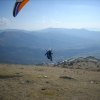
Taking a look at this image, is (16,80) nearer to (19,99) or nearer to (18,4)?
(19,99)

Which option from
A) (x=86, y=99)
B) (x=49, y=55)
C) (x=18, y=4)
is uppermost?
(x=18, y=4)

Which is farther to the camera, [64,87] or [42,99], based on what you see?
[64,87]

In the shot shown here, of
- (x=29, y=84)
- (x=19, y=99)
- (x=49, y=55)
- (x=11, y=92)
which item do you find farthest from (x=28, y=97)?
(x=49, y=55)

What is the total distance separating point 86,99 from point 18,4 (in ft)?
41.8

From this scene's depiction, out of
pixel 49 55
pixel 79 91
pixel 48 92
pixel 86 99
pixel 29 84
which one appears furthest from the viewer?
pixel 49 55

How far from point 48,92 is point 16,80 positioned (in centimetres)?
452

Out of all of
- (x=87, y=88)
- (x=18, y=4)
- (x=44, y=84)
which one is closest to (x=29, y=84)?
(x=44, y=84)

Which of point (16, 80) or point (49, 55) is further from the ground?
point (49, 55)

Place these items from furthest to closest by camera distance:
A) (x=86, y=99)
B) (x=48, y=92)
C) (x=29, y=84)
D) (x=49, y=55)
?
(x=49, y=55) → (x=29, y=84) → (x=48, y=92) → (x=86, y=99)

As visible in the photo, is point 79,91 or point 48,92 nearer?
point 48,92

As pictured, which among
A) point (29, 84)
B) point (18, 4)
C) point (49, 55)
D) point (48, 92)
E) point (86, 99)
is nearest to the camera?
point (86, 99)

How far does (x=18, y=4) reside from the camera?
17141 mm

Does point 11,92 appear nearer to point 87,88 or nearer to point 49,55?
point 87,88

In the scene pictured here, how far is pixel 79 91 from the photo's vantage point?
14109 millimetres
